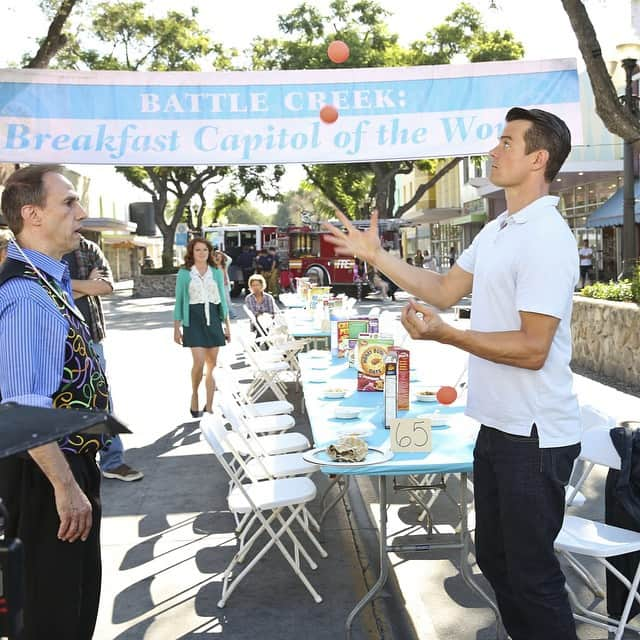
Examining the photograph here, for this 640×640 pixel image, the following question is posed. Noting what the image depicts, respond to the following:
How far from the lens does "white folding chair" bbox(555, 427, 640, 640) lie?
3.32 meters

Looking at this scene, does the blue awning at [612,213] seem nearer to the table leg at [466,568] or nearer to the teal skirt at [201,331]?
the teal skirt at [201,331]

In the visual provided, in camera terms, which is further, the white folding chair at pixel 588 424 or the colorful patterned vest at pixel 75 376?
the white folding chair at pixel 588 424

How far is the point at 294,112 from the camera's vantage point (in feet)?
22.5

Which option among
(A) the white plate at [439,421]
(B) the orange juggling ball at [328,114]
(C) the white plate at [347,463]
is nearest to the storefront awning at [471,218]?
(B) the orange juggling ball at [328,114]

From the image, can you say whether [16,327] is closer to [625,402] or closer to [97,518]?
[97,518]

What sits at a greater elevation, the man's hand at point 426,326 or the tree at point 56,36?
the tree at point 56,36

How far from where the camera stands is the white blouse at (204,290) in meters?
8.22

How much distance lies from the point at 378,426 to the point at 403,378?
308 mm

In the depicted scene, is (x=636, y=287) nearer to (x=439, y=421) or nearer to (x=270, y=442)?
(x=270, y=442)

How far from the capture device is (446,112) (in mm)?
6863

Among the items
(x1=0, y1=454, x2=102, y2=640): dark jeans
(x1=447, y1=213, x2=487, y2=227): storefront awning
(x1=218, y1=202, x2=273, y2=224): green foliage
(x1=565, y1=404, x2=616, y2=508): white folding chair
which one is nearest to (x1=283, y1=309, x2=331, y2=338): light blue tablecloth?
(x1=565, y1=404, x2=616, y2=508): white folding chair

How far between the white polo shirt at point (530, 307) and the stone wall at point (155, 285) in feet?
95.6

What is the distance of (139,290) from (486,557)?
97.8 ft

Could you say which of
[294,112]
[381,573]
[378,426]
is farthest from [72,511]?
[294,112]
